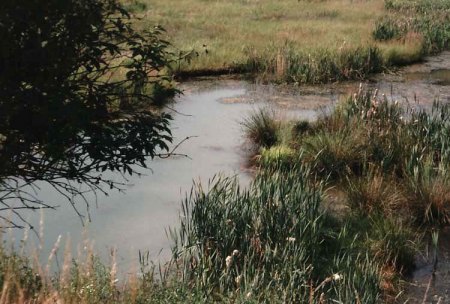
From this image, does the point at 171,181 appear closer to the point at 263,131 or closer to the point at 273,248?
the point at 263,131

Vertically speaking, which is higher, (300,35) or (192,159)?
(300,35)

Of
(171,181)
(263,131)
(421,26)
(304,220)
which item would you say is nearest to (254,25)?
(421,26)

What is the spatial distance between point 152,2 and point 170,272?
81.6 ft

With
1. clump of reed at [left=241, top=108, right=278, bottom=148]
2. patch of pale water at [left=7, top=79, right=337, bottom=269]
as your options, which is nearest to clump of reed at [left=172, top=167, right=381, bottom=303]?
patch of pale water at [left=7, top=79, right=337, bottom=269]

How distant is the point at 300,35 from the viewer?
20.5 metres

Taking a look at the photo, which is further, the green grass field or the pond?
the green grass field

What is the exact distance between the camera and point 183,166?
9906 mm

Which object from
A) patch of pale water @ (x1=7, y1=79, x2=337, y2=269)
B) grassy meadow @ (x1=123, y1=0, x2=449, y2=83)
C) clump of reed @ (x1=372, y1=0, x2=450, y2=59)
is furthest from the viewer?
clump of reed @ (x1=372, y1=0, x2=450, y2=59)

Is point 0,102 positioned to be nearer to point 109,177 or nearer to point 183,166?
point 109,177

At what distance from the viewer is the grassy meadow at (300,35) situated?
16469 mm

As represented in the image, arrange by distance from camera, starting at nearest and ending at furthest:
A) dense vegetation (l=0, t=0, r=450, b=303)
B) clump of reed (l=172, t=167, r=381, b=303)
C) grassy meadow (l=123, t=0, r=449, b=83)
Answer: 1. dense vegetation (l=0, t=0, r=450, b=303)
2. clump of reed (l=172, t=167, r=381, b=303)
3. grassy meadow (l=123, t=0, r=449, b=83)

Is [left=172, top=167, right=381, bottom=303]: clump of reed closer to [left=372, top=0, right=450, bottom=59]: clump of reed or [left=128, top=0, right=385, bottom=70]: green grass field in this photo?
[left=128, top=0, right=385, bottom=70]: green grass field

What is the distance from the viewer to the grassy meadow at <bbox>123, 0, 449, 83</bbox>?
16469 mm

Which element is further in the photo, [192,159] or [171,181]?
[192,159]
